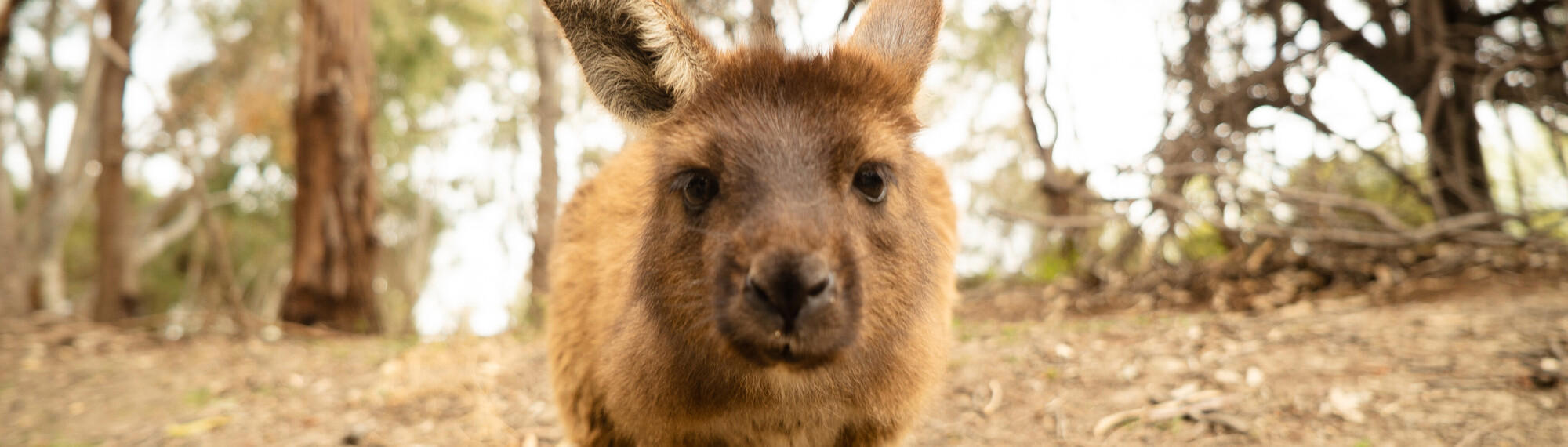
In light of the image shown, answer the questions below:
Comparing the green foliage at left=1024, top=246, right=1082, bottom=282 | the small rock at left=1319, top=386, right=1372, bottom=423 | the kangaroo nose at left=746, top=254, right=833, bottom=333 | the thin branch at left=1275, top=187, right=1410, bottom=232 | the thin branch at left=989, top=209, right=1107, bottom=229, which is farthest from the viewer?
the green foliage at left=1024, top=246, right=1082, bottom=282

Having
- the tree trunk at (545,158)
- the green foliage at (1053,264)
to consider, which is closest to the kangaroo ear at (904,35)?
the green foliage at (1053,264)

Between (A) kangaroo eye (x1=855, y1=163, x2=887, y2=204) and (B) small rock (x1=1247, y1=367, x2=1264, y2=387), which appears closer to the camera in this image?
(A) kangaroo eye (x1=855, y1=163, x2=887, y2=204)

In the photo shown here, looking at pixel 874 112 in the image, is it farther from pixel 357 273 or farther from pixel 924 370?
pixel 357 273

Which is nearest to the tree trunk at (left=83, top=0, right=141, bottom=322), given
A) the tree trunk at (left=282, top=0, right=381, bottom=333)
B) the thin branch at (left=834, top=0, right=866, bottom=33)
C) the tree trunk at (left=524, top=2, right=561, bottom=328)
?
the tree trunk at (left=282, top=0, right=381, bottom=333)

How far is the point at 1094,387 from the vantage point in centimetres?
429

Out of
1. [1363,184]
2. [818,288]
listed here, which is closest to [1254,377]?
[818,288]

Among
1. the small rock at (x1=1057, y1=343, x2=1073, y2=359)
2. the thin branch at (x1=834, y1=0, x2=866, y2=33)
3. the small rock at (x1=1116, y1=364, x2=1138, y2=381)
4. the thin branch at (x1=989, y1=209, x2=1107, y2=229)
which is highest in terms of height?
the thin branch at (x1=834, y1=0, x2=866, y2=33)

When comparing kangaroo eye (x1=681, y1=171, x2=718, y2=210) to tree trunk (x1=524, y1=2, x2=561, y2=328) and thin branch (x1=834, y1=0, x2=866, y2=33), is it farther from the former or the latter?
tree trunk (x1=524, y1=2, x2=561, y2=328)

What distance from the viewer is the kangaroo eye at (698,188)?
8.51ft

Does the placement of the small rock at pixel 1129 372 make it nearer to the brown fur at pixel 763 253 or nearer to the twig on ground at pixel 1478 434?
the twig on ground at pixel 1478 434

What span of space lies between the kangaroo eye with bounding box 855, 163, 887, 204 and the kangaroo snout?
58 cm

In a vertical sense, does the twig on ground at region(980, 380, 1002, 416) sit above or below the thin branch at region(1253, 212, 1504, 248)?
below

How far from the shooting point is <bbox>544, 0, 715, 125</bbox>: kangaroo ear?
2674mm

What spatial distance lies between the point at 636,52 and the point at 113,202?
398 inches
